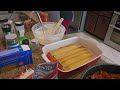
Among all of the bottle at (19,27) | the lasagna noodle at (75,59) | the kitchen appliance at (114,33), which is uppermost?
the bottle at (19,27)

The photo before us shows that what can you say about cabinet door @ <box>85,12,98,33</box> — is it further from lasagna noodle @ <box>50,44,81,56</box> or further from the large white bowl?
lasagna noodle @ <box>50,44,81,56</box>

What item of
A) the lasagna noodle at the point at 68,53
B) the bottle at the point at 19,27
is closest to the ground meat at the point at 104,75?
the lasagna noodle at the point at 68,53

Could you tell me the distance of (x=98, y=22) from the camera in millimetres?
2662

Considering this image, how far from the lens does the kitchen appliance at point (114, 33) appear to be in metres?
2.26

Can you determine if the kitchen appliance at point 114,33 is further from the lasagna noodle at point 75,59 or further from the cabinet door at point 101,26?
the lasagna noodle at point 75,59

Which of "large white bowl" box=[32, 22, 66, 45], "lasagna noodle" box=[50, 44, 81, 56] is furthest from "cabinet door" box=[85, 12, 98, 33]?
"lasagna noodle" box=[50, 44, 81, 56]

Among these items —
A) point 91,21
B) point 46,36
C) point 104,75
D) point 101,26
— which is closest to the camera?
point 104,75

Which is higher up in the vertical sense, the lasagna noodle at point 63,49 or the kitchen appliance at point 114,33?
the lasagna noodle at point 63,49

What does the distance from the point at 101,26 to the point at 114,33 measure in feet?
1.11

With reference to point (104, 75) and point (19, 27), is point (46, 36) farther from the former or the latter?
point (104, 75)

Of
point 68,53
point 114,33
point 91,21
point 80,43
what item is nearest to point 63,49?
point 68,53

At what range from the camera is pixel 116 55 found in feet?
7.19

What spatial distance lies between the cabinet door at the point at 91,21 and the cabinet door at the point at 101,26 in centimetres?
9

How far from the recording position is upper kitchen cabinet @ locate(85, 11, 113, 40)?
2.47 meters
